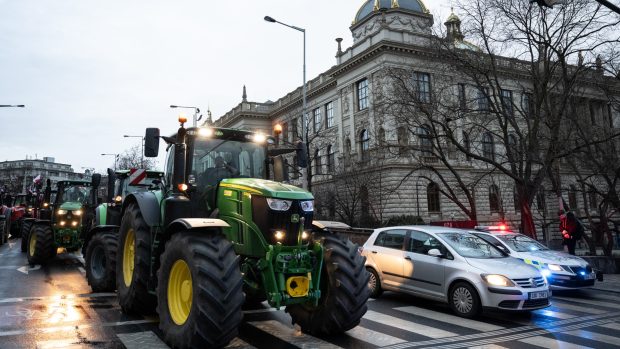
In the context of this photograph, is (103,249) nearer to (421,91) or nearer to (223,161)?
(223,161)

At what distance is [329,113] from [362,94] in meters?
7.37

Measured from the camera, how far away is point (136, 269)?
7.12m

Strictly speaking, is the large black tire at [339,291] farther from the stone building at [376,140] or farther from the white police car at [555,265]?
the stone building at [376,140]

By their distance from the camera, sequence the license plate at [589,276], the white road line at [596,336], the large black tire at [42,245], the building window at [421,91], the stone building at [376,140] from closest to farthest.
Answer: the white road line at [596,336]
the license plate at [589,276]
the large black tire at [42,245]
the building window at [421,91]
the stone building at [376,140]

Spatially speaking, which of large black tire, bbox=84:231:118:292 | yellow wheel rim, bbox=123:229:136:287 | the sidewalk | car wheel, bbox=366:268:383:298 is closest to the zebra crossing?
car wheel, bbox=366:268:383:298

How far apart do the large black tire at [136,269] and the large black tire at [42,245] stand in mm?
7255

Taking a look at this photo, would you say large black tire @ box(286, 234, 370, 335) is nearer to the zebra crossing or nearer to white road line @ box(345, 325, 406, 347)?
the zebra crossing

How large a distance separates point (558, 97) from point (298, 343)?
18987mm

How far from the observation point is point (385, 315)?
8.26 m

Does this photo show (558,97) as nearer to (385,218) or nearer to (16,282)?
(385,218)

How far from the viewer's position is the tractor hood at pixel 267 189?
5.83 m

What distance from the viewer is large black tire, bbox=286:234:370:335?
605 centimetres

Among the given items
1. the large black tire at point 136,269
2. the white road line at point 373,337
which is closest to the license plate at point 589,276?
the white road line at point 373,337

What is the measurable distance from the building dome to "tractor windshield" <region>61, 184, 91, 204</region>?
32763mm
